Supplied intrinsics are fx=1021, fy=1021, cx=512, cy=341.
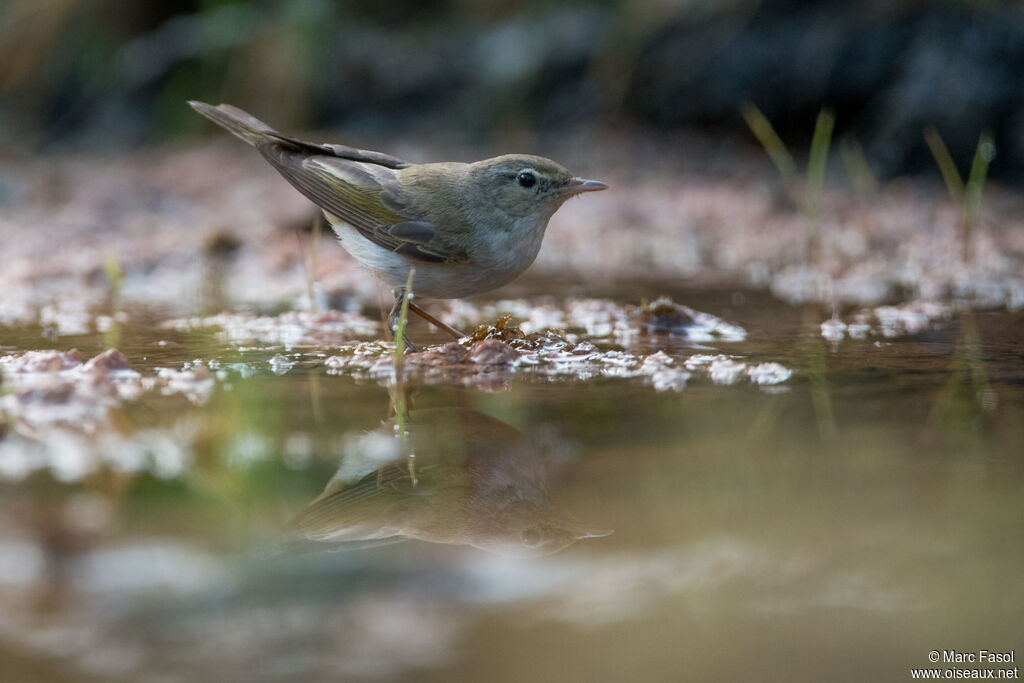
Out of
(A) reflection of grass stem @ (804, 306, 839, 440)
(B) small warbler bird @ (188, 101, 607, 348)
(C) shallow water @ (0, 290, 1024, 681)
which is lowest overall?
(C) shallow water @ (0, 290, 1024, 681)

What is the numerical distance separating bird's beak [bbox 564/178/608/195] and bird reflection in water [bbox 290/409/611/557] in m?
1.68

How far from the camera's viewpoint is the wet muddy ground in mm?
1627

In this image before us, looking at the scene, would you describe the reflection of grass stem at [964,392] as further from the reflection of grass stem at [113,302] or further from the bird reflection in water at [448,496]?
the reflection of grass stem at [113,302]

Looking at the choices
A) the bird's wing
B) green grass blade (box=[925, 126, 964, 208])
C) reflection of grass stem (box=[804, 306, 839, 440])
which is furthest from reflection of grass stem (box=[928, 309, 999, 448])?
the bird's wing

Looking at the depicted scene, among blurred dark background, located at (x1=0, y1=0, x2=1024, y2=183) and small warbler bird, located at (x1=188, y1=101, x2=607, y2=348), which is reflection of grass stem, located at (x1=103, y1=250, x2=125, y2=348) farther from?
blurred dark background, located at (x1=0, y1=0, x2=1024, y2=183)

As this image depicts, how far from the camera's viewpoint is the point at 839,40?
345 inches

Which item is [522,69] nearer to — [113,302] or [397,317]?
[113,302]

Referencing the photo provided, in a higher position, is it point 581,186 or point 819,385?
point 581,186

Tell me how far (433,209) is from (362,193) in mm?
363

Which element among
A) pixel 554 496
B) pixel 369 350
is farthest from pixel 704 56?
pixel 554 496

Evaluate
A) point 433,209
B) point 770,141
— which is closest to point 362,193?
point 433,209

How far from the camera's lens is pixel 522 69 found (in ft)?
33.8

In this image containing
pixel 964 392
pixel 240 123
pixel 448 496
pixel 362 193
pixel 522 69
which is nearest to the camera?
pixel 448 496

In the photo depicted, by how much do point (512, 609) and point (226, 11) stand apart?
9.33 m
